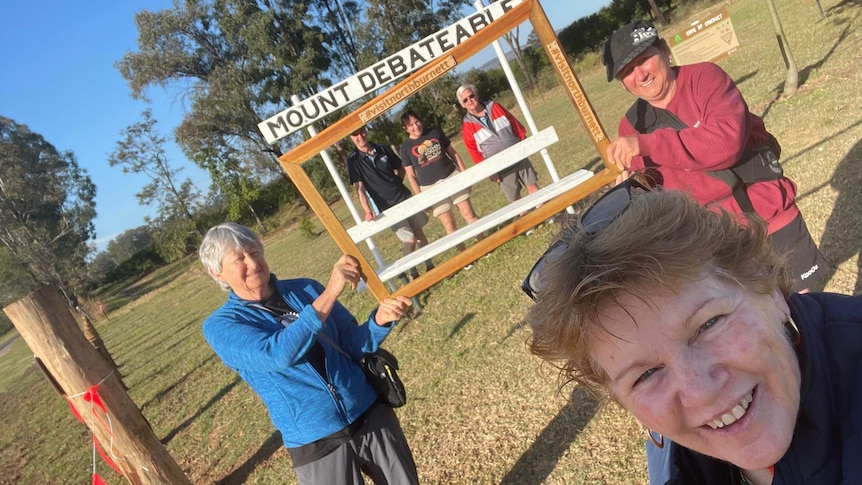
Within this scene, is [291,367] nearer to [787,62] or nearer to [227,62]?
[787,62]

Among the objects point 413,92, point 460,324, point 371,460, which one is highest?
point 413,92

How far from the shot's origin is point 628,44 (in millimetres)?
2295

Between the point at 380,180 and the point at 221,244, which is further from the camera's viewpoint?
the point at 380,180

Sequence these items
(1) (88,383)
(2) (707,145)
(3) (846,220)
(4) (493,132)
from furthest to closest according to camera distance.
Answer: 1. (4) (493,132)
2. (3) (846,220)
3. (1) (88,383)
4. (2) (707,145)

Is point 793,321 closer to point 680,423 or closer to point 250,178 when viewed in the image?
point 680,423

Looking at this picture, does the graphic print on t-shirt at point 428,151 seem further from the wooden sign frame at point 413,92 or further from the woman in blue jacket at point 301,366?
the woman in blue jacket at point 301,366

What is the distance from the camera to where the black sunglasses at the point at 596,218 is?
47.8 inches

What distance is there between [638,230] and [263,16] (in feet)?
114

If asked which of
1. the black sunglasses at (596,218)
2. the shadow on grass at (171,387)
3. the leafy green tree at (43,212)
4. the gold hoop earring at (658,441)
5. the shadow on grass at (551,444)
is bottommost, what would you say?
the shadow on grass at (551,444)

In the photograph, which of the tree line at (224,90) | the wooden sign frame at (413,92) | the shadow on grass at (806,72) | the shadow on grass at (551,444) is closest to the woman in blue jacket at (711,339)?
the shadow on grass at (551,444)

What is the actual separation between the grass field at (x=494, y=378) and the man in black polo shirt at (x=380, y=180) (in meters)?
0.96

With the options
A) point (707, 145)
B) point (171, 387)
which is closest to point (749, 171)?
point (707, 145)

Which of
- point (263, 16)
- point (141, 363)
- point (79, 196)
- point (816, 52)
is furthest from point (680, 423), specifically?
point (79, 196)

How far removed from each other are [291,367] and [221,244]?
0.67m
